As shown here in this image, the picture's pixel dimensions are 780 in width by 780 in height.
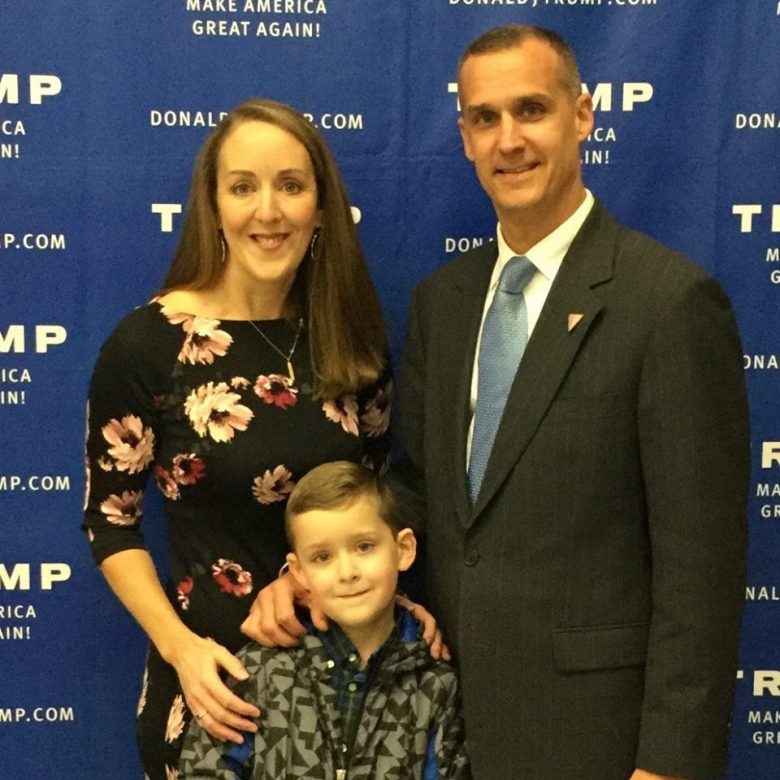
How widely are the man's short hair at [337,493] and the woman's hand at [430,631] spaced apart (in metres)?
0.16

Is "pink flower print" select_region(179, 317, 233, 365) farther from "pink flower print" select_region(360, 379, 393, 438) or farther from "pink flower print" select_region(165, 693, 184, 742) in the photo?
"pink flower print" select_region(165, 693, 184, 742)

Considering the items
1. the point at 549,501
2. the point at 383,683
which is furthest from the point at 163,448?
the point at 549,501

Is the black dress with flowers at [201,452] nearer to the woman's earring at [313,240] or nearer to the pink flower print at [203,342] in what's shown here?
A: the pink flower print at [203,342]

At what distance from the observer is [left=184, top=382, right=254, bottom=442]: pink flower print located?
71.6 inches

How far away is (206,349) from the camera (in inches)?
72.9

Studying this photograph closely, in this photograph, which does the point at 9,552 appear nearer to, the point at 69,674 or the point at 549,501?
the point at 69,674

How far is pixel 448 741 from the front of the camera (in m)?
1.67

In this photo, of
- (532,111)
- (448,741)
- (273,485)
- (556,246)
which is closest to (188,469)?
(273,485)

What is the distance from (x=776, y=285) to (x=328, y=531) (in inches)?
47.6

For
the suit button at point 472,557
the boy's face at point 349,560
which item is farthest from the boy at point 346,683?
the suit button at point 472,557

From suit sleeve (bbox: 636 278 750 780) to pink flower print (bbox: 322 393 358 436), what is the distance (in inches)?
22.9

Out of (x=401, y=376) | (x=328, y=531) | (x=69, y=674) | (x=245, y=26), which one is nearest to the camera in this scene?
(x=328, y=531)

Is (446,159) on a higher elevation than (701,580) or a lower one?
higher

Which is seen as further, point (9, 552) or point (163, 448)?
point (9, 552)
